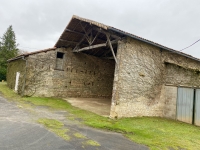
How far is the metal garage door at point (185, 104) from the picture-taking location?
7.70 m

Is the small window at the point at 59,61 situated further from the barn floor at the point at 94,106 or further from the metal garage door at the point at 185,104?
the metal garage door at the point at 185,104

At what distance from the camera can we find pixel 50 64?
455 inches

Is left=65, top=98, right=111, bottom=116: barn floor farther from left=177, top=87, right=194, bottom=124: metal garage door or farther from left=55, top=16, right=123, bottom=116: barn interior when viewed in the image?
left=177, top=87, right=194, bottom=124: metal garage door

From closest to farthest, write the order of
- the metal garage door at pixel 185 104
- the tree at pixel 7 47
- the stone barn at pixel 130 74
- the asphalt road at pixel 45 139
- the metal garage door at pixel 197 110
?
the asphalt road at pixel 45 139 → the metal garage door at pixel 197 110 → the stone barn at pixel 130 74 → the metal garage door at pixel 185 104 → the tree at pixel 7 47

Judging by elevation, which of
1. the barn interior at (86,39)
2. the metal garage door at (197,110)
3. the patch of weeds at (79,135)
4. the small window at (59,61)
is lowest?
the patch of weeds at (79,135)

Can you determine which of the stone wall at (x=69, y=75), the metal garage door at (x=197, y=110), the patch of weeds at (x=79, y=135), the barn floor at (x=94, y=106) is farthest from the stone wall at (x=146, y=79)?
the stone wall at (x=69, y=75)

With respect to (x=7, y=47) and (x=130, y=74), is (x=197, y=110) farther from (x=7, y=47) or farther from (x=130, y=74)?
(x=7, y=47)

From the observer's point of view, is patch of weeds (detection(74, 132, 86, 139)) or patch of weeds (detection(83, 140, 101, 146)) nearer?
patch of weeds (detection(83, 140, 101, 146))

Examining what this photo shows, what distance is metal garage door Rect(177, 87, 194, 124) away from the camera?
7.70m

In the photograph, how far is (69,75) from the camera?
12.5 metres

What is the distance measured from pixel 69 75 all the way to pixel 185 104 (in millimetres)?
8002

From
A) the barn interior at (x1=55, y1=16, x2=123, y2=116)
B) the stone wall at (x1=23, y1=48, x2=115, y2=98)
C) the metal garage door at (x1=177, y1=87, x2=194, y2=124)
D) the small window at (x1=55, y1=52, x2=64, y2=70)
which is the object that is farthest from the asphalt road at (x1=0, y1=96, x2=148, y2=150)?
the small window at (x1=55, y1=52, x2=64, y2=70)

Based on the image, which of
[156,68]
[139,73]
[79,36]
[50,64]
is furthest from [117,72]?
[50,64]

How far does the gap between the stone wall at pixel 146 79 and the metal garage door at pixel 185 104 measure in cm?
26
